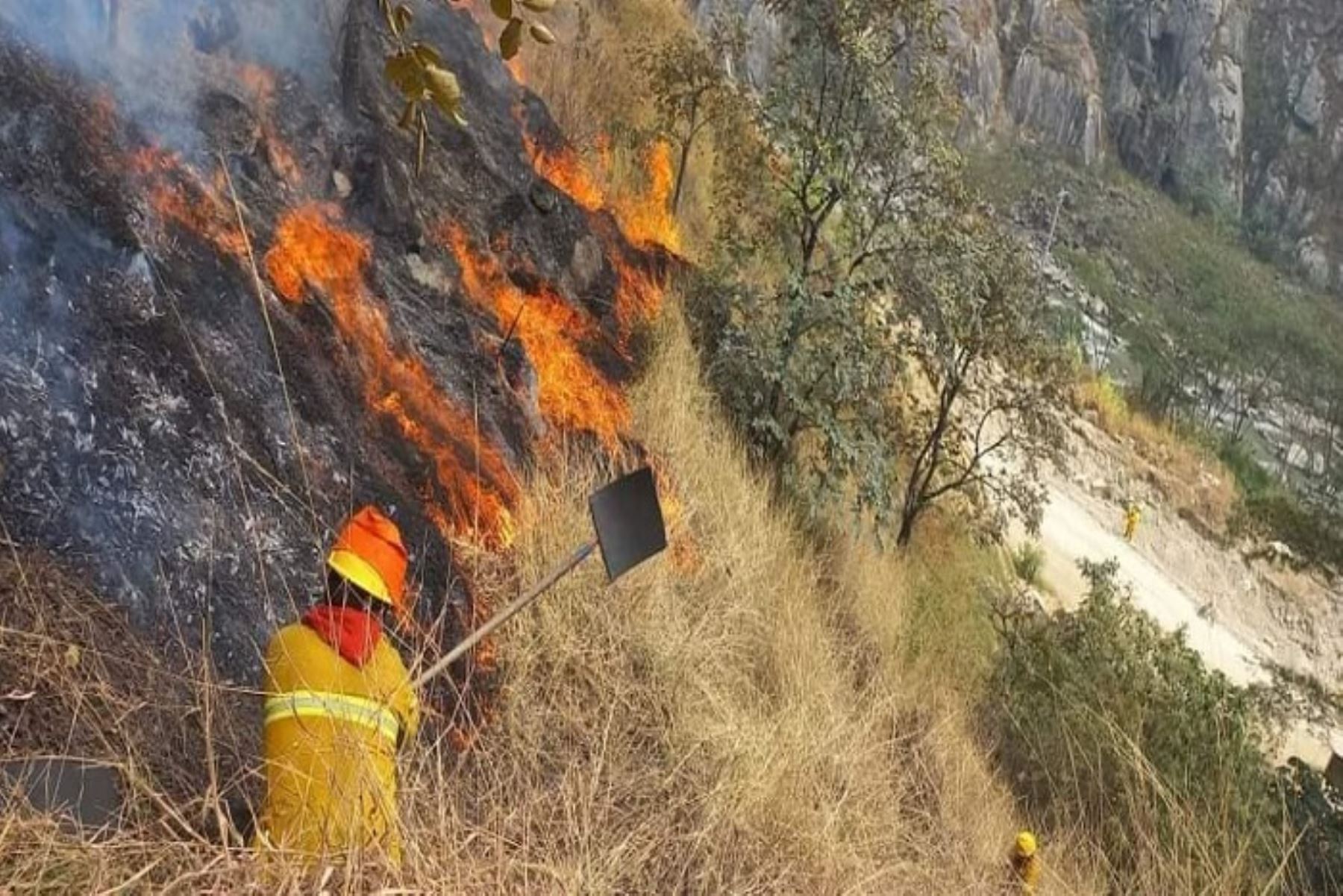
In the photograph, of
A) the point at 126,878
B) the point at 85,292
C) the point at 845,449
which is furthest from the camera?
the point at 845,449

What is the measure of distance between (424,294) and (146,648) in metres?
2.97

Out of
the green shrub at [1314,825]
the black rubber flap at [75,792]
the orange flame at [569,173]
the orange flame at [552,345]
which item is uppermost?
the black rubber flap at [75,792]

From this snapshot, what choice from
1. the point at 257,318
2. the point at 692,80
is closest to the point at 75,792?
the point at 257,318

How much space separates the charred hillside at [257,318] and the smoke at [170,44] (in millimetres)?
15

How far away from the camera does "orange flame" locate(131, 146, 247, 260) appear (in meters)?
5.01

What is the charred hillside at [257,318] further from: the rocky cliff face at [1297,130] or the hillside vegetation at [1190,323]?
the rocky cliff face at [1297,130]

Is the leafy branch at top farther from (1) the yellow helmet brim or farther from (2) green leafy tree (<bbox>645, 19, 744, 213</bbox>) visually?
(2) green leafy tree (<bbox>645, 19, 744, 213</bbox>)

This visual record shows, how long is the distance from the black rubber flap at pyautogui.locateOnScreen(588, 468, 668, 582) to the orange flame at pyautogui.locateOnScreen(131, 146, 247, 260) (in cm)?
236

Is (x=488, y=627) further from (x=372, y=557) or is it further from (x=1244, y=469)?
(x=1244, y=469)

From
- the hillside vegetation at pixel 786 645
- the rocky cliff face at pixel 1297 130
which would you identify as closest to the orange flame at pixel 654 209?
the hillside vegetation at pixel 786 645

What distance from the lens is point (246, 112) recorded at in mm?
6004

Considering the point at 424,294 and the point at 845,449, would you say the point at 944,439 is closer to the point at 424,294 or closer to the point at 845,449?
the point at 845,449

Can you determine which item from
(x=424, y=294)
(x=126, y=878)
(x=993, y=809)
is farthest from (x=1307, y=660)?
(x=126, y=878)

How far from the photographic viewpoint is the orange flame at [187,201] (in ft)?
16.4
